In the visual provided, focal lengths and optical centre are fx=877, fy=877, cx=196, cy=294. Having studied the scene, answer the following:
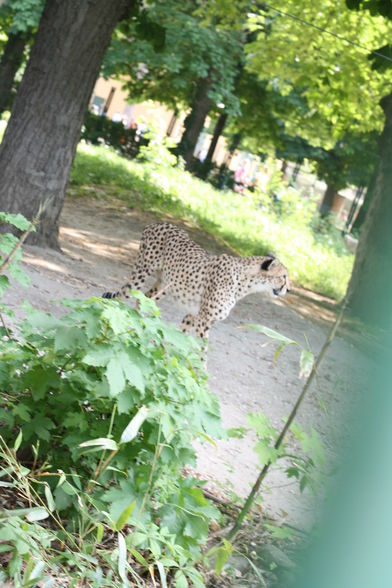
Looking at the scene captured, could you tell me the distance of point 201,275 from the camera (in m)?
8.51

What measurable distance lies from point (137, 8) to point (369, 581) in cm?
1107

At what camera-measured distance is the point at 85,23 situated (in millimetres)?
9875

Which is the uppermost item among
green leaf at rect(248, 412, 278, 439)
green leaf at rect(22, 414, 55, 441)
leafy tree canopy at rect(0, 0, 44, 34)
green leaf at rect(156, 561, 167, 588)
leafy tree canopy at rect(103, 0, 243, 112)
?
leafy tree canopy at rect(103, 0, 243, 112)

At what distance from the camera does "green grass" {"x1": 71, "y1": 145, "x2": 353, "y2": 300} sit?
18.8 metres

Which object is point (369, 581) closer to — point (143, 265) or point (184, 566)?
point (184, 566)

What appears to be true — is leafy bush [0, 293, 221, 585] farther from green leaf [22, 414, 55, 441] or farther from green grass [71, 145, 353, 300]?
green grass [71, 145, 353, 300]

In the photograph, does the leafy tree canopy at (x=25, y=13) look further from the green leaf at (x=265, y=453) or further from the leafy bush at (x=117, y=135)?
the green leaf at (x=265, y=453)

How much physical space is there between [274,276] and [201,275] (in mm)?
723

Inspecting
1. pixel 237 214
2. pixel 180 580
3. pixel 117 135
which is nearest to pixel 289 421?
pixel 180 580

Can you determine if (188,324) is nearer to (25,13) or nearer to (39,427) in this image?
(39,427)

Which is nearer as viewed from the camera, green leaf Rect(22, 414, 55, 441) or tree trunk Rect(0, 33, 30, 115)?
green leaf Rect(22, 414, 55, 441)

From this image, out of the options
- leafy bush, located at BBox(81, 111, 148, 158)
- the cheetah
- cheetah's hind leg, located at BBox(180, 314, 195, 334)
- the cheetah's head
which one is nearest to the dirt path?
cheetah's hind leg, located at BBox(180, 314, 195, 334)

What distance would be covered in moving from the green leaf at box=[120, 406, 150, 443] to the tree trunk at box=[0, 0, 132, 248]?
7.16 m

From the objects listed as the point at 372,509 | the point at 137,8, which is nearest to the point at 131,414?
the point at 372,509
